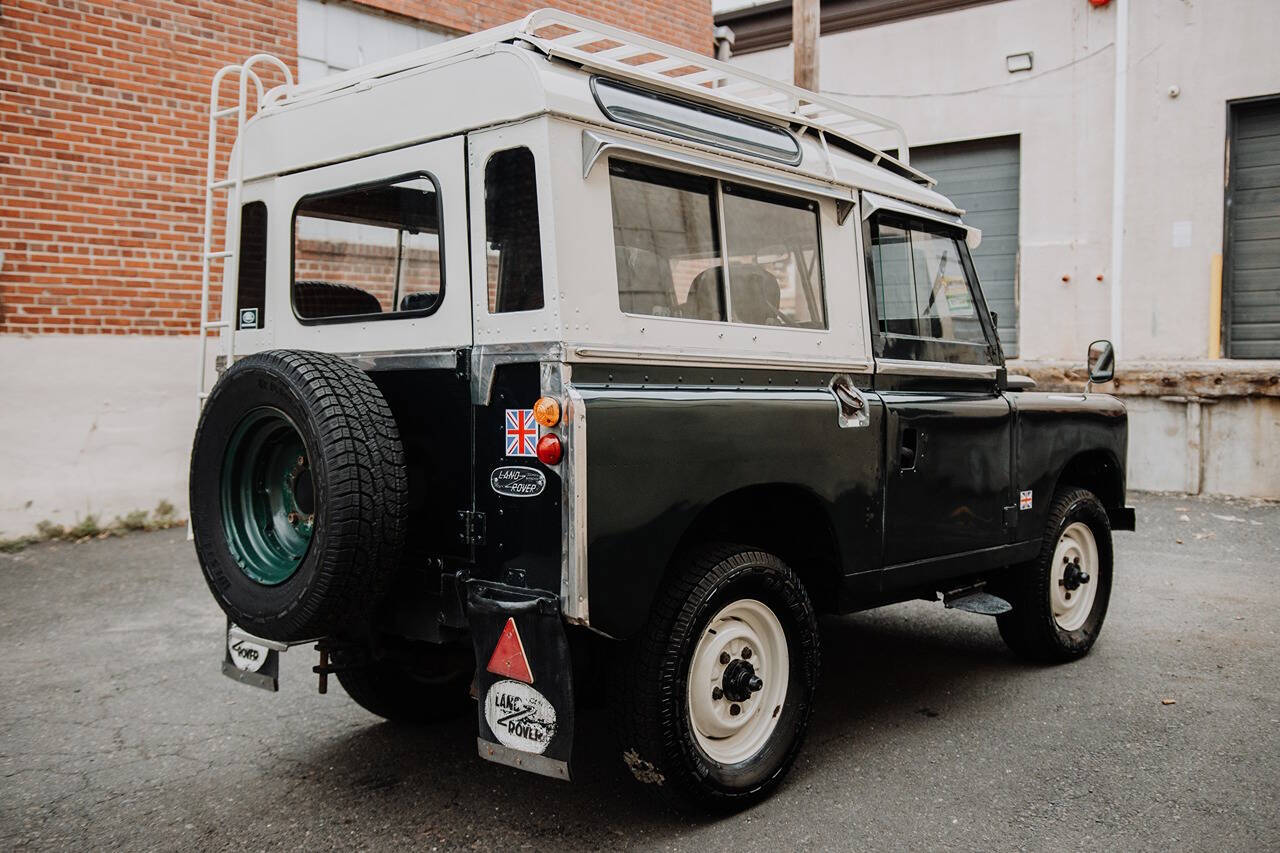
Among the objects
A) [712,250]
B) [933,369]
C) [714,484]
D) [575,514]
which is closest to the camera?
[575,514]

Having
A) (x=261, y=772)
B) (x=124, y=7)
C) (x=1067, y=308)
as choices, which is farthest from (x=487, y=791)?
(x=1067, y=308)

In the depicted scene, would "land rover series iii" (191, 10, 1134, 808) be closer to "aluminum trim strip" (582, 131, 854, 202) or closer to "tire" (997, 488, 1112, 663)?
"aluminum trim strip" (582, 131, 854, 202)

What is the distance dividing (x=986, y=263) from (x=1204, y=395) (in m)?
3.19

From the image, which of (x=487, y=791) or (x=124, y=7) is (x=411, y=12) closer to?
(x=124, y=7)

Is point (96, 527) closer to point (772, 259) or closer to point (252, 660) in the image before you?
point (252, 660)

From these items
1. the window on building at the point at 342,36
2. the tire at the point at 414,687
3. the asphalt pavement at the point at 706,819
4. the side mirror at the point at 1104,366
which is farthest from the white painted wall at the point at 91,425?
the side mirror at the point at 1104,366

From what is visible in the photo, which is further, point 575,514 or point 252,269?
point 252,269

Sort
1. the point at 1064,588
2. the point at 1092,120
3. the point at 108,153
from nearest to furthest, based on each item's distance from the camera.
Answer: the point at 1064,588, the point at 108,153, the point at 1092,120

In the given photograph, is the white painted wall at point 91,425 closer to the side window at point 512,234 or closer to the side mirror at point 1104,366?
the side window at point 512,234

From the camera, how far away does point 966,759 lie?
4.09 metres

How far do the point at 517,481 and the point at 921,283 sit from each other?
2368mm

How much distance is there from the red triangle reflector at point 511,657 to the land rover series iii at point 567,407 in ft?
0.03

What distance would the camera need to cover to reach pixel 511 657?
3.12 metres

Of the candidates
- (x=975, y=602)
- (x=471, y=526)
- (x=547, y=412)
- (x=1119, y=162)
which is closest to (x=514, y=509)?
(x=471, y=526)
